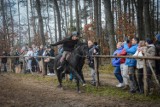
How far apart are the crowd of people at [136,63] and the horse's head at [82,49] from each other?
1432mm

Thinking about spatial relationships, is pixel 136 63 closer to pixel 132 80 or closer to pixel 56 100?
pixel 132 80

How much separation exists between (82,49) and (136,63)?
223 centimetres

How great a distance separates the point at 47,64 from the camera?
1806 centimetres

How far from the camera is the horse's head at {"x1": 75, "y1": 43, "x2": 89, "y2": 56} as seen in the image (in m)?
11.4

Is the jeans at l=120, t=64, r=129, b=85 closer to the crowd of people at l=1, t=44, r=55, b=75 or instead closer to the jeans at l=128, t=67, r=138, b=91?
the jeans at l=128, t=67, r=138, b=91

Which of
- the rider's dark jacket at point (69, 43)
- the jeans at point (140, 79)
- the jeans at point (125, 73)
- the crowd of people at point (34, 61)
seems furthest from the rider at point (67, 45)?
the crowd of people at point (34, 61)

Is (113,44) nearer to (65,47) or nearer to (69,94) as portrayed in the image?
(65,47)

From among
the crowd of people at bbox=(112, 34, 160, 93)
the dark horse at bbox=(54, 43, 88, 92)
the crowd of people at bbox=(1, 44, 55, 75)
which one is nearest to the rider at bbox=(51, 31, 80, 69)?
the dark horse at bbox=(54, 43, 88, 92)

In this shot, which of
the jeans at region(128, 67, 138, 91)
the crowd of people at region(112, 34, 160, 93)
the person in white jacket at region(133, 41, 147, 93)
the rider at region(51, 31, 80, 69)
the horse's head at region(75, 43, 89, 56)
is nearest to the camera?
the crowd of people at region(112, 34, 160, 93)

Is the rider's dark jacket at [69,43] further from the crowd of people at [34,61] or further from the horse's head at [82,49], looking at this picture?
the crowd of people at [34,61]

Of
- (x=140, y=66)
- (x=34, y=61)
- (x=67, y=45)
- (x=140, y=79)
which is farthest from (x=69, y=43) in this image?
(x=34, y=61)

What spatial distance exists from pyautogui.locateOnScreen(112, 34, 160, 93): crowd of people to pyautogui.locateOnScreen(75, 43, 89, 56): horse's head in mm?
1432

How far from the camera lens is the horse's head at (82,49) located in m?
11.4

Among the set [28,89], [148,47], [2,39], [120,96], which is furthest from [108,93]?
[2,39]
